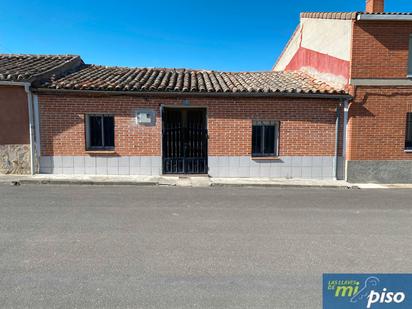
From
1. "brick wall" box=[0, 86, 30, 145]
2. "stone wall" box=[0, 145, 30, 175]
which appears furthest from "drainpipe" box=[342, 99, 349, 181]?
"stone wall" box=[0, 145, 30, 175]

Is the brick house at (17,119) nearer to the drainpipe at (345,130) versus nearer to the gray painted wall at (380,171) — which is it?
the drainpipe at (345,130)

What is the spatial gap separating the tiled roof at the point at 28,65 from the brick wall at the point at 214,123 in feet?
3.12

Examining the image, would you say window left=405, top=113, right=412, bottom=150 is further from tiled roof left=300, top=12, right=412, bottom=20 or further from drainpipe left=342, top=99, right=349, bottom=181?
tiled roof left=300, top=12, right=412, bottom=20

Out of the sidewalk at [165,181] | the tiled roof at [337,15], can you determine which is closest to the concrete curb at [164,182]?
the sidewalk at [165,181]

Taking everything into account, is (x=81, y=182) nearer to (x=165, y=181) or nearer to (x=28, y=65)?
(x=165, y=181)

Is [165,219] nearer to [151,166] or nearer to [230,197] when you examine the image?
[230,197]

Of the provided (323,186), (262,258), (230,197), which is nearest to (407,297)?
(262,258)

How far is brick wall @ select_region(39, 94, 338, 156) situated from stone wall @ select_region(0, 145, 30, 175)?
0.65m

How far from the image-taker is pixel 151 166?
952 cm

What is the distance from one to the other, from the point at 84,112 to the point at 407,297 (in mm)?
9290

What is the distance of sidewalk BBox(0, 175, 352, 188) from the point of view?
27.6ft

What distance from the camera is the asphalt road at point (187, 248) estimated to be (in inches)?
113

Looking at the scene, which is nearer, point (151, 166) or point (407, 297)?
point (407, 297)

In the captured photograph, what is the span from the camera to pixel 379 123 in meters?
9.20
